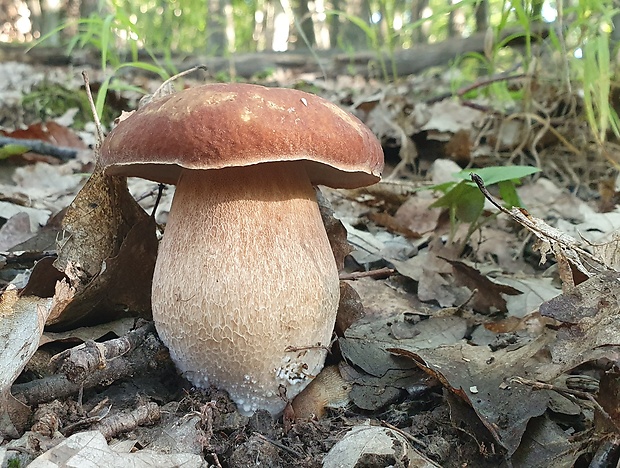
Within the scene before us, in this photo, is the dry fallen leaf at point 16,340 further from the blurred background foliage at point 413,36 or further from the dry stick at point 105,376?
the blurred background foliage at point 413,36

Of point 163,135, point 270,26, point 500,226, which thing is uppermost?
point 270,26

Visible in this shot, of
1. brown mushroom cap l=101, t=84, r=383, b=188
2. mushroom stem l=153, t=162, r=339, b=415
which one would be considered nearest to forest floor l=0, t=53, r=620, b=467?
mushroom stem l=153, t=162, r=339, b=415

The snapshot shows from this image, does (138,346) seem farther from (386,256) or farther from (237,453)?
(386,256)

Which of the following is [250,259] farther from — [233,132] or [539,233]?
[539,233]

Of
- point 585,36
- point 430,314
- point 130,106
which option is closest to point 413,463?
point 430,314

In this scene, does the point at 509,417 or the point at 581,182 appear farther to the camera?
the point at 581,182

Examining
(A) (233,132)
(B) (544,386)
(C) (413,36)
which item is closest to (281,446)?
(B) (544,386)

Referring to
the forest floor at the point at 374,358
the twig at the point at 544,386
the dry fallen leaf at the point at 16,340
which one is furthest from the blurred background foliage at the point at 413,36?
the twig at the point at 544,386
